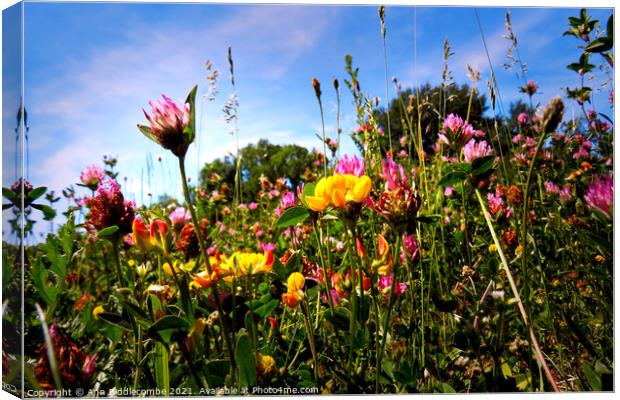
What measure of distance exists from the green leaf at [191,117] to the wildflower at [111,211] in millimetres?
214

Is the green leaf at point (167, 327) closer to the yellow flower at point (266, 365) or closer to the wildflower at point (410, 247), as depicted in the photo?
the yellow flower at point (266, 365)

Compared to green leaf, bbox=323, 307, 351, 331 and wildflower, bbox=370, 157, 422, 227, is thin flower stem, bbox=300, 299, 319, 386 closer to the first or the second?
green leaf, bbox=323, 307, 351, 331

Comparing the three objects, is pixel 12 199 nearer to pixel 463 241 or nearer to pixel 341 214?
pixel 341 214

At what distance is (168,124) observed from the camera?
55 cm

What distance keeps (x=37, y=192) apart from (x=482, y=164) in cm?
92

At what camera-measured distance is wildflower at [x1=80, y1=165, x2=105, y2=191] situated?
1.16 m

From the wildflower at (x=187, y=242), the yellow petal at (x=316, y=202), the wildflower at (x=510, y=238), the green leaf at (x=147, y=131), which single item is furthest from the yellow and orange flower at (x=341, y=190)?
the wildflower at (x=510, y=238)

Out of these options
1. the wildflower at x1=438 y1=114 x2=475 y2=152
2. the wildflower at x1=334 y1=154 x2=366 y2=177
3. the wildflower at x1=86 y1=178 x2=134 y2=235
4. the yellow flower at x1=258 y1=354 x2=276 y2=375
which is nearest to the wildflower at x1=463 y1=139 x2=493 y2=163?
the wildflower at x1=438 y1=114 x2=475 y2=152

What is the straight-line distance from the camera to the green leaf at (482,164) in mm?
718

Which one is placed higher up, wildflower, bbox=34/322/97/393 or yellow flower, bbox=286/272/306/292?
yellow flower, bbox=286/272/306/292

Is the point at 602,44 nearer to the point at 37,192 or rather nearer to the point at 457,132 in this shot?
the point at 457,132

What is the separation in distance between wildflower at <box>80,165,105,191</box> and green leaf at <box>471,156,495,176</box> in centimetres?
100

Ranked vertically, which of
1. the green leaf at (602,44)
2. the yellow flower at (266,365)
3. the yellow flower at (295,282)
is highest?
the green leaf at (602,44)

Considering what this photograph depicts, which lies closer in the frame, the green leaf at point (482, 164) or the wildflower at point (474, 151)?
the green leaf at point (482, 164)
